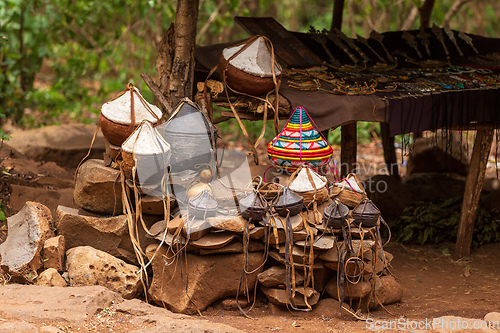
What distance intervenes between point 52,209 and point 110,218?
0.93 metres

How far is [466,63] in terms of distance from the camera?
579 cm

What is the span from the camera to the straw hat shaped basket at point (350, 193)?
13.2 feet

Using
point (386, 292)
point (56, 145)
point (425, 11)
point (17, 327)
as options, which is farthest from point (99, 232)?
point (425, 11)

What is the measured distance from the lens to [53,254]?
152 inches

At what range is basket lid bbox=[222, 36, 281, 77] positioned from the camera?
4.21 metres

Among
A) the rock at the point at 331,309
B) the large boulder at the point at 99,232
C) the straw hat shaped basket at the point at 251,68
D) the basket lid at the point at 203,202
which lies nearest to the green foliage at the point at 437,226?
the rock at the point at 331,309

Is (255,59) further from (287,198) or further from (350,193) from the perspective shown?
(350,193)

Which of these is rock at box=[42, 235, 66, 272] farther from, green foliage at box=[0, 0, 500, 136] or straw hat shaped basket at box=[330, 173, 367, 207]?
green foliage at box=[0, 0, 500, 136]

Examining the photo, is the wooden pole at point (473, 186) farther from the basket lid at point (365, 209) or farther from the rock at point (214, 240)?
the rock at point (214, 240)

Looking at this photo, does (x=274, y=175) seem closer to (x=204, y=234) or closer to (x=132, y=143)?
(x=204, y=234)

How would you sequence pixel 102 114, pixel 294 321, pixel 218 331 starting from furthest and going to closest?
pixel 102 114, pixel 294 321, pixel 218 331

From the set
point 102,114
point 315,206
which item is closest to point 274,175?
point 315,206

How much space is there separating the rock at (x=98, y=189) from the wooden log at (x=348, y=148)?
117 inches

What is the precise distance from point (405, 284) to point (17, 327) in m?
3.34
